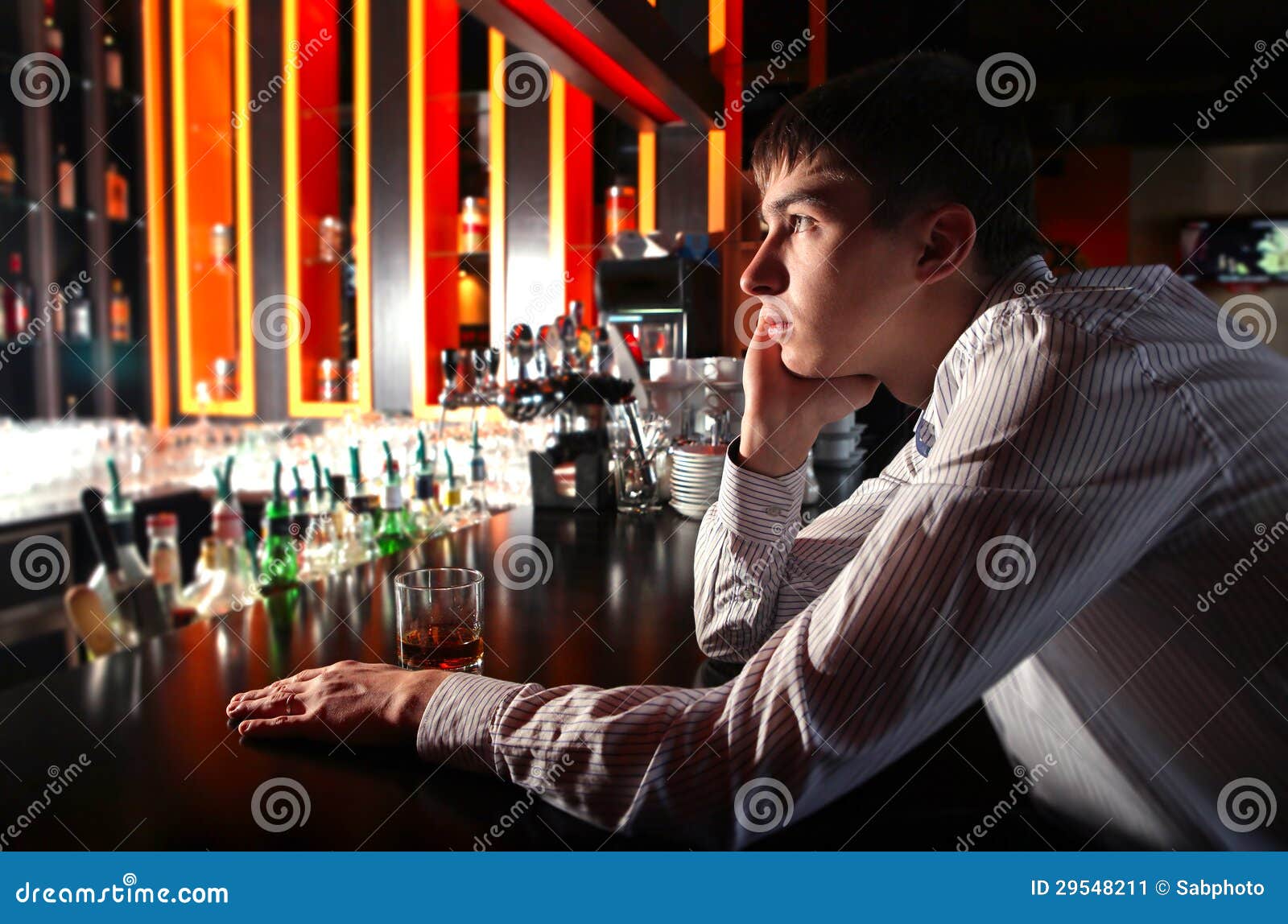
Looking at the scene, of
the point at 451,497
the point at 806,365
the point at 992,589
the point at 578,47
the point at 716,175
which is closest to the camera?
the point at 992,589

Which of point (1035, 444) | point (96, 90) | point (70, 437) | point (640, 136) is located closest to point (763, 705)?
point (1035, 444)

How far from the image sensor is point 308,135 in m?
4.41

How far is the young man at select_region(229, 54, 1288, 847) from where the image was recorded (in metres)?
0.68

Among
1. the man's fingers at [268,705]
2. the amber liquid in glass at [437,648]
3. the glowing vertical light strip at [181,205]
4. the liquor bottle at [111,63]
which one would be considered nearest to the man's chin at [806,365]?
the amber liquid in glass at [437,648]

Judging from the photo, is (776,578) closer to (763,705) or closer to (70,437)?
(763,705)

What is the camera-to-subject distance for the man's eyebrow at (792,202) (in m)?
1.05

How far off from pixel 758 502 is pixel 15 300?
392 cm

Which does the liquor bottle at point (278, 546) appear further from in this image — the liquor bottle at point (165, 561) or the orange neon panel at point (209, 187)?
the orange neon panel at point (209, 187)

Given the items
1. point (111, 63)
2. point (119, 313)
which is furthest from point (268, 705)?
point (111, 63)

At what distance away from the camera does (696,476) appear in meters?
2.14

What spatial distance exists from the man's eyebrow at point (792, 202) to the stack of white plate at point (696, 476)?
1.03 metres

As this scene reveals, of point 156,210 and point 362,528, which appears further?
point 156,210

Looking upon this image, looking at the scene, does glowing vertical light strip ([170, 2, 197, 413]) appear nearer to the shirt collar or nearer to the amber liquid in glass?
the amber liquid in glass

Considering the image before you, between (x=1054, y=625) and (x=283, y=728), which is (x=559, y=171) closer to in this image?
(x=283, y=728)
